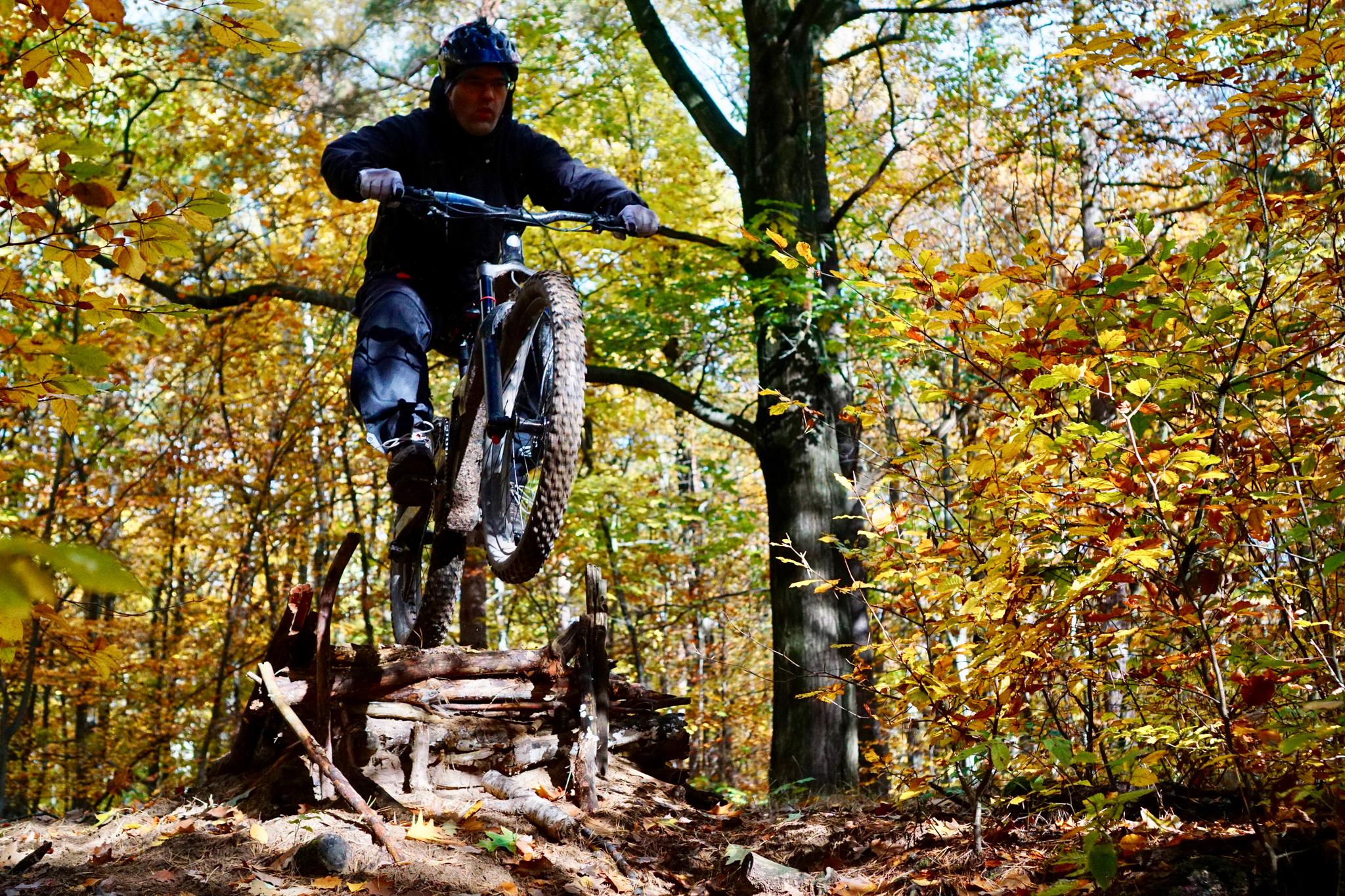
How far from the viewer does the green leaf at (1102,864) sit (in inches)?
88.7

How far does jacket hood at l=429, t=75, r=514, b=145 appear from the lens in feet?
15.3

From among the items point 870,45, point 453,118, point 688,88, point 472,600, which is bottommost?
point 472,600

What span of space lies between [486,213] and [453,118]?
796 millimetres

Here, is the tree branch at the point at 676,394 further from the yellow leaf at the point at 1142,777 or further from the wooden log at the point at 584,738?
the yellow leaf at the point at 1142,777

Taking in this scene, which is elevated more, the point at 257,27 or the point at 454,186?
the point at 454,186

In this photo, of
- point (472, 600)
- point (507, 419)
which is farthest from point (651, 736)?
point (472, 600)

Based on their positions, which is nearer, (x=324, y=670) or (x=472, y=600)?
(x=324, y=670)

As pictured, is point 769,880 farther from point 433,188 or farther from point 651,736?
point 433,188

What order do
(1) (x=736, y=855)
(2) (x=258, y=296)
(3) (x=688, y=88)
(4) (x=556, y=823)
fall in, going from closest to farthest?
(1) (x=736, y=855), (4) (x=556, y=823), (3) (x=688, y=88), (2) (x=258, y=296)

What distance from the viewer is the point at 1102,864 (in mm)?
2271

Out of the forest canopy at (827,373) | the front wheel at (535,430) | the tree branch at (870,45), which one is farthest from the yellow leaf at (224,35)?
the tree branch at (870,45)

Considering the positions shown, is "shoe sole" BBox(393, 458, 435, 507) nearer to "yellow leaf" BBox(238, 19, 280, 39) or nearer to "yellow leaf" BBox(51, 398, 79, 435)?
"yellow leaf" BBox(51, 398, 79, 435)

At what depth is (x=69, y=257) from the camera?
104 inches

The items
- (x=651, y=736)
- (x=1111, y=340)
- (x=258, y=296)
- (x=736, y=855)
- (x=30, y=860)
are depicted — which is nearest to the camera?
(x=1111, y=340)
